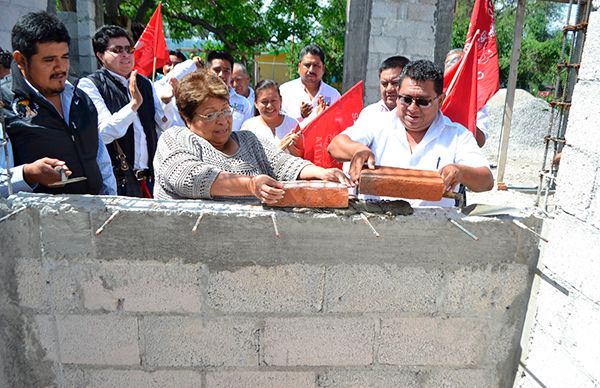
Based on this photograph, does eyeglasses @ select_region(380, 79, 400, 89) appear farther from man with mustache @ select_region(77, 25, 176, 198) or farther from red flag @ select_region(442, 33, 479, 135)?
man with mustache @ select_region(77, 25, 176, 198)

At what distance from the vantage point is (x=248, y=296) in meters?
2.08

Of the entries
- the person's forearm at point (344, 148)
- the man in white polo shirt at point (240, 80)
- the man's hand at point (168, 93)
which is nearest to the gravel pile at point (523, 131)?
the man in white polo shirt at point (240, 80)

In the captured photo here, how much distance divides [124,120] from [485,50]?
150 inches

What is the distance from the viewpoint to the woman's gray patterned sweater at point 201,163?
2100mm

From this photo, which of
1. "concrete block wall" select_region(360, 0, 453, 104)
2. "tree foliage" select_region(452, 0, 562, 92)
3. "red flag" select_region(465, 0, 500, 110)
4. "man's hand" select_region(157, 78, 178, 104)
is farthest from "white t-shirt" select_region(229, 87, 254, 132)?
"tree foliage" select_region(452, 0, 562, 92)

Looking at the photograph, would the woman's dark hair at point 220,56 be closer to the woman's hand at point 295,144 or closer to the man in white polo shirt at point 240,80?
the man in white polo shirt at point 240,80

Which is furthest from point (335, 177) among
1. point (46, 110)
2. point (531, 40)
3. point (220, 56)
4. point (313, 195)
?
point (531, 40)

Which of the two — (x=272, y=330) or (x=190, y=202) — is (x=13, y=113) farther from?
(x=272, y=330)

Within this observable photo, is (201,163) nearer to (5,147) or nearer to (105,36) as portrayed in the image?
(5,147)

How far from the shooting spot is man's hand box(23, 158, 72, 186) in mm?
2098

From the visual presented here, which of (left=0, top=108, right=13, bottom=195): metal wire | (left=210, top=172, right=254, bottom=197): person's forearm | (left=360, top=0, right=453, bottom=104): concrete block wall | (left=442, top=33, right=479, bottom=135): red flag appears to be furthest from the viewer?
(left=360, top=0, right=453, bottom=104): concrete block wall

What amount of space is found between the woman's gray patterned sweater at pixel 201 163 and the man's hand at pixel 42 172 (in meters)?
0.42

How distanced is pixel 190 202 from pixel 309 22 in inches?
522

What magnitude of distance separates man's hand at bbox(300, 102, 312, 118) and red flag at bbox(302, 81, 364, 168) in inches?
31.7
